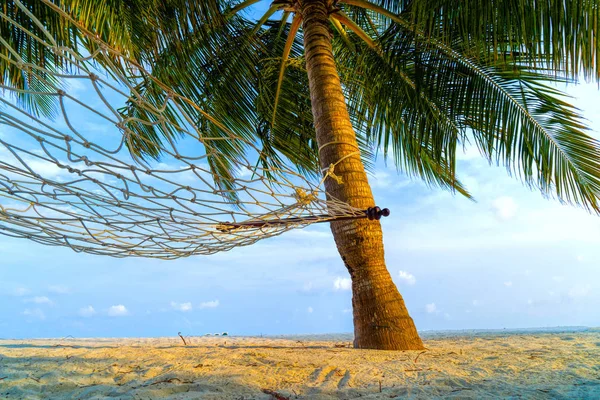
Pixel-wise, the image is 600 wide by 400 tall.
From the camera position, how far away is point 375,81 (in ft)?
12.7

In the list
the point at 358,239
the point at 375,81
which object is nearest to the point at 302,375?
the point at 358,239

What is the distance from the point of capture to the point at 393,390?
4.75 ft

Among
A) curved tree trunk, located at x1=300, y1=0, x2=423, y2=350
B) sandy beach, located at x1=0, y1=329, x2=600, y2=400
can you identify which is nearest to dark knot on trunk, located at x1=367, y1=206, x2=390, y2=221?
curved tree trunk, located at x1=300, y1=0, x2=423, y2=350

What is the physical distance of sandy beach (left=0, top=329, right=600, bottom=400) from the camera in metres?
1.44

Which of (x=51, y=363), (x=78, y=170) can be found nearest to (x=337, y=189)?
(x=78, y=170)

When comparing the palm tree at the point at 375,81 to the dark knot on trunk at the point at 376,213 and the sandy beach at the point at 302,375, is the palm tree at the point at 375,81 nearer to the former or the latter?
the dark knot on trunk at the point at 376,213

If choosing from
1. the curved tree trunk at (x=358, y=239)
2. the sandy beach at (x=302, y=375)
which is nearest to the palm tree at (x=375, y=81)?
the curved tree trunk at (x=358, y=239)

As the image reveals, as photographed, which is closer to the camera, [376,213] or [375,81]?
[376,213]

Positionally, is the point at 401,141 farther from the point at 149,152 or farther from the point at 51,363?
the point at 51,363

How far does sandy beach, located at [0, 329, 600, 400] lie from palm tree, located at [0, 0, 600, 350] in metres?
0.60

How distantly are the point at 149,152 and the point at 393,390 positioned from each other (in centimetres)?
364

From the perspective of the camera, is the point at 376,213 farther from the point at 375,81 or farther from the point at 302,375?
the point at 375,81

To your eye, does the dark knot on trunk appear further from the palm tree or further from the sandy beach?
the sandy beach

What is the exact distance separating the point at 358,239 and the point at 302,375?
1.07 metres
